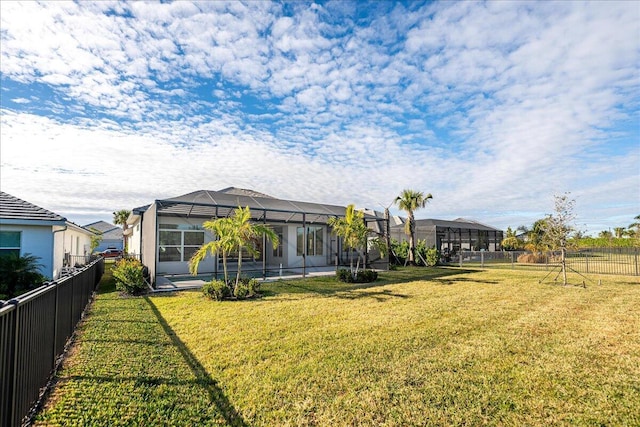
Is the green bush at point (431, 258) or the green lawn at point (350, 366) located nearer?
the green lawn at point (350, 366)

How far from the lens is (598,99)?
39.4 ft

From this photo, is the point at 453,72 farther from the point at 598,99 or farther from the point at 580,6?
the point at 598,99

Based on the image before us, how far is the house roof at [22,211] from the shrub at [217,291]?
5340 millimetres

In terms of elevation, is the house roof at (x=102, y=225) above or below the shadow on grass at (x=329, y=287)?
above

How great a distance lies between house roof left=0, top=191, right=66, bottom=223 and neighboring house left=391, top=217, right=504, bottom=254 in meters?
23.4

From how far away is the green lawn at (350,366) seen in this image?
348cm

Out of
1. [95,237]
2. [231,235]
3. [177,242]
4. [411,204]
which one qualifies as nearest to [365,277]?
[231,235]

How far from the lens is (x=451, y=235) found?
1204 inches

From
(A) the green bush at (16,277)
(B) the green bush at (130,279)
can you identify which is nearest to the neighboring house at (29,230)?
(A) the green bush at (16,277)

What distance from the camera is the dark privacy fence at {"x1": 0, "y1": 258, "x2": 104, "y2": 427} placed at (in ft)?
8.93

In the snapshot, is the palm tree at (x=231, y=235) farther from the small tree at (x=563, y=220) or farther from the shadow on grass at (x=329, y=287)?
the small tree at (x=563, y=220)

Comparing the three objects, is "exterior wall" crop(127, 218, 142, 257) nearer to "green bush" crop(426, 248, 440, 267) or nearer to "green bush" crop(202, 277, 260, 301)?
"green bush" crop(202, 277, 260, 301)

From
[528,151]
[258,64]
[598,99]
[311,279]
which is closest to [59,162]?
[258,64]

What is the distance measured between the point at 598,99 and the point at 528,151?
19.4 feet
